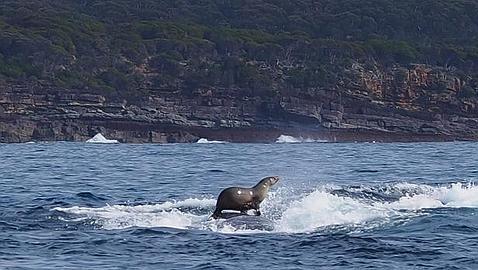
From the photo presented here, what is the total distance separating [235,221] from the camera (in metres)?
23.6

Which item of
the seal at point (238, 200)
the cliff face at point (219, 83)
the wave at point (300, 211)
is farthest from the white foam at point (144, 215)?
the cliff face at point (219, 83)

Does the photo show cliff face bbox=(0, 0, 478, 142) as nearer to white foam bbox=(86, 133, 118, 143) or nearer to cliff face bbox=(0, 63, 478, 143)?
cliff face bbox=(0, 63, 478, 143)

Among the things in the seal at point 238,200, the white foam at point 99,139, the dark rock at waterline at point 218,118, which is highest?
the seal at point 238,200

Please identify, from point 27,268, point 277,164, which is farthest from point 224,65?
point 27,268

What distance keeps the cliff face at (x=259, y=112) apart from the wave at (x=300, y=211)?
56184 mm

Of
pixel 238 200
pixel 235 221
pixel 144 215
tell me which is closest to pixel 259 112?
pixel 144 215

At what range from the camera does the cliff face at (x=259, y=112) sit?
3403 inches

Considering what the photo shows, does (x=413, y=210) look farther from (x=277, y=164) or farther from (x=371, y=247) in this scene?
(x=277, y=164)

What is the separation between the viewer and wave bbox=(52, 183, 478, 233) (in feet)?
76.6

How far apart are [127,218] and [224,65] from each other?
73.9 m

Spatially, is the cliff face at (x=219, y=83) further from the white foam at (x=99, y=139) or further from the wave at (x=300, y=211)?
the wave at (x=300, y=211)

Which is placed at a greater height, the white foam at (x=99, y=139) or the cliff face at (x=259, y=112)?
the cliff face at (x=259, y=112)

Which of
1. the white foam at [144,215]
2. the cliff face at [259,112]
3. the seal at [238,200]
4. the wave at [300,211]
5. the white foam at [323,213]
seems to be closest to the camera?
the wave at [300,211]

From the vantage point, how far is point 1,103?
86.8 metres
